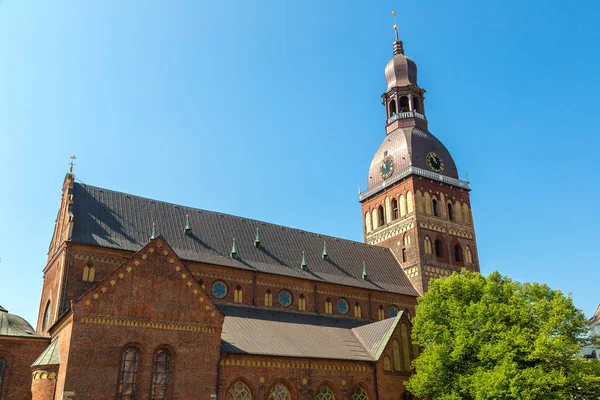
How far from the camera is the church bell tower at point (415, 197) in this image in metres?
50.2

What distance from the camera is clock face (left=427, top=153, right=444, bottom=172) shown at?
53428mm

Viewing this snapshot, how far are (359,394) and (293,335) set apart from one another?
5230 millimetres

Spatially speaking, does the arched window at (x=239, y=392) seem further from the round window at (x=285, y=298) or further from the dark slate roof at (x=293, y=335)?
the round window at (x=285, y=298)

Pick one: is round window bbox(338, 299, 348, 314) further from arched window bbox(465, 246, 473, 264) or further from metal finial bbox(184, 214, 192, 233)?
arched window bbox(465, 246, 473, 264)

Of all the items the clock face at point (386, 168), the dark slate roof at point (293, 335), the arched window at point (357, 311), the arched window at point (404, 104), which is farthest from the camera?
the arched window at point (404, 104)

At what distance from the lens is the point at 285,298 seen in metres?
40.7

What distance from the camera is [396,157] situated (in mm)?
53969

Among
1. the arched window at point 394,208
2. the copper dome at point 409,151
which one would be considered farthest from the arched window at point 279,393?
the copper dome at point 409,151

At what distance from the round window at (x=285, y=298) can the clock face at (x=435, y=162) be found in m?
20.3

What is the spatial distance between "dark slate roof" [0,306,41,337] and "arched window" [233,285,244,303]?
40.0 ft

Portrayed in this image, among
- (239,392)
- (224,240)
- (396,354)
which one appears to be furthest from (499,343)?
(224,240)

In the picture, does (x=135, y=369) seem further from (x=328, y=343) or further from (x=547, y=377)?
(x=547, y=377)

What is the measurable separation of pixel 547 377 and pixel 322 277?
17898 mm

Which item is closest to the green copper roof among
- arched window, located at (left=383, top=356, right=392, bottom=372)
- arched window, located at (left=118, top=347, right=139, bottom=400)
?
arched window, located at (left=118, top=347, right=139, bottom=400)
